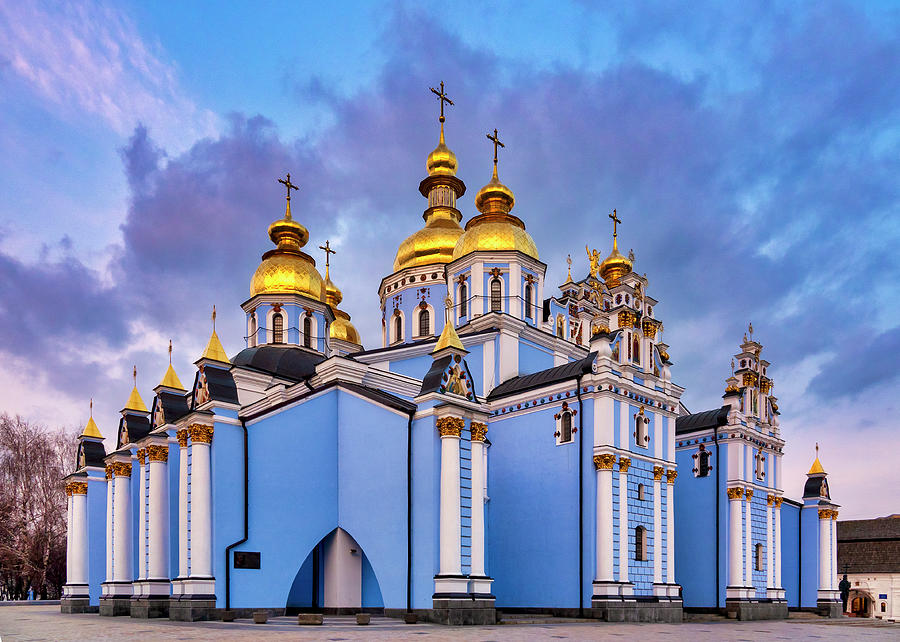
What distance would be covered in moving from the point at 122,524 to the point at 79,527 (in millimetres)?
5073

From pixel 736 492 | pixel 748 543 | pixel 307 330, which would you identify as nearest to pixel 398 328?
pixel 307 330

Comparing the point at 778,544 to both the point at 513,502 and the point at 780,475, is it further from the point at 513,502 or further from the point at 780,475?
the point at 513,502

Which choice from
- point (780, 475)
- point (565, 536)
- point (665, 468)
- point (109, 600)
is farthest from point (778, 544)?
point (109, 600)

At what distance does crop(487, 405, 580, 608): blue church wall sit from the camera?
2141cm

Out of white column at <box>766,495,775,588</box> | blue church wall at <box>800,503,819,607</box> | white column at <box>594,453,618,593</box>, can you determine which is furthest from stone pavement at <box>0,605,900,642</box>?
blue church wall at <box>800,503,819,607</box>

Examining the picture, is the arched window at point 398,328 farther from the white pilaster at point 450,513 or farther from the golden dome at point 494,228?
the white pilaster at point 450,513

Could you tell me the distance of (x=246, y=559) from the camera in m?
19.2

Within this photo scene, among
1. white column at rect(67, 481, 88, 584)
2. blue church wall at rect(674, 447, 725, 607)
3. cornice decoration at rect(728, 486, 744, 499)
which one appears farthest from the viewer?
white column at rect(67, 481, 88, 584)

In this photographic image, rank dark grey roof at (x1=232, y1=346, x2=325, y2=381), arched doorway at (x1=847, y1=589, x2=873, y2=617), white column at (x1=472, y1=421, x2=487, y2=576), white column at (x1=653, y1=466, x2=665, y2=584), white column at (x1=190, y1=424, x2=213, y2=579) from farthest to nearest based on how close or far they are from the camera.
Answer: arched doorway at (x1=847, y1=589, x2=873, y2=617) < dark grey roof at (x1=232, y1=346, x2=325, y2=381) < white column at (x1=653, y1=466, x2=665, y2=584) < white column at (x1=190, y1=424, x2=213, y2=579) < white column at (x1=472, y1=421, x2=487, y2=576)

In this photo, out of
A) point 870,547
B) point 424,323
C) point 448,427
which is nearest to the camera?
point 448,427

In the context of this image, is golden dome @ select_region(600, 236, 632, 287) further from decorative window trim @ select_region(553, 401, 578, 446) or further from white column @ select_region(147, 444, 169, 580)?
white column @ select_region(147, 444, 169, 580)

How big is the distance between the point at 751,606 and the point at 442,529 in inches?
550

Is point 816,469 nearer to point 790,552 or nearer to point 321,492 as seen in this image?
point 790,552

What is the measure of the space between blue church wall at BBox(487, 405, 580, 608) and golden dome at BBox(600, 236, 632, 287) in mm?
8260
